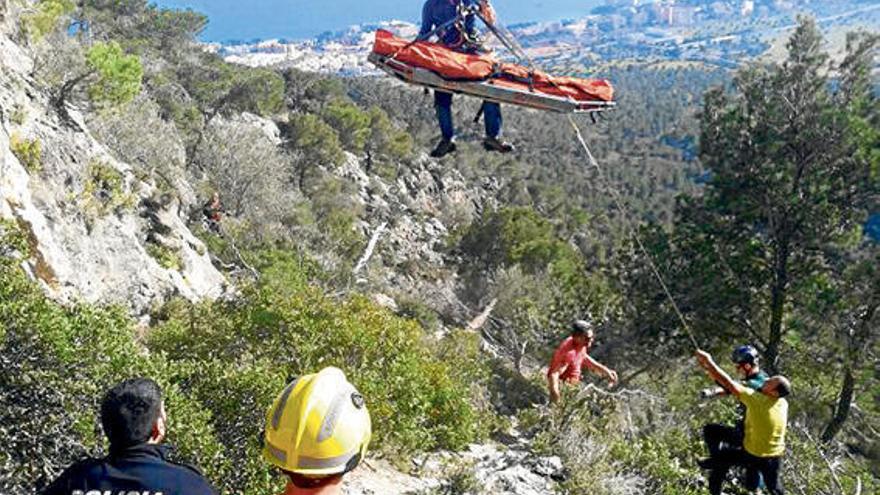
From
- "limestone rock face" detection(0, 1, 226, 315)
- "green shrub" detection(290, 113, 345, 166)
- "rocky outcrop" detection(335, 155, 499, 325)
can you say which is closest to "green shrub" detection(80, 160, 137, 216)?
"limestone rock face" detection(0, 1, 226, 315)

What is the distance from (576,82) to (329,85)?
4372 cm

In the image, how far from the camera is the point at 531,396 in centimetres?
1253

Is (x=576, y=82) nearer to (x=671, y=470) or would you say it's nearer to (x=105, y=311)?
(x=671, y=470)

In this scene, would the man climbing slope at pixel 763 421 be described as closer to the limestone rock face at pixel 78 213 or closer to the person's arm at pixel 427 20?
the person's arm at pixel 427 20

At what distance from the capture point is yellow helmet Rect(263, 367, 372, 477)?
2.54 metres

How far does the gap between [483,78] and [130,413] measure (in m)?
5.81

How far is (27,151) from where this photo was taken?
388 inches

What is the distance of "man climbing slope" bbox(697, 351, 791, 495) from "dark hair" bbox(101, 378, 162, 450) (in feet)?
13.4

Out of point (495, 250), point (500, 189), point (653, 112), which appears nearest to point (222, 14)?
point (653, 112)

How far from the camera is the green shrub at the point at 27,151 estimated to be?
9773mm

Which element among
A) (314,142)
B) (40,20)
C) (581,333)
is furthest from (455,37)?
(314,142)

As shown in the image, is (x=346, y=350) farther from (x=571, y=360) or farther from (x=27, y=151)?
(x=27, y=151)

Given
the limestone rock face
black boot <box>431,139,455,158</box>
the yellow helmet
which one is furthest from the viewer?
the limestone rock face

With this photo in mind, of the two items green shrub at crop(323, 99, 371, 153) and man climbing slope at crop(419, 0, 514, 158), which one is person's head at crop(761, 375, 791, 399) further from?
green shrub at crop(323, 99, 371, 153)
